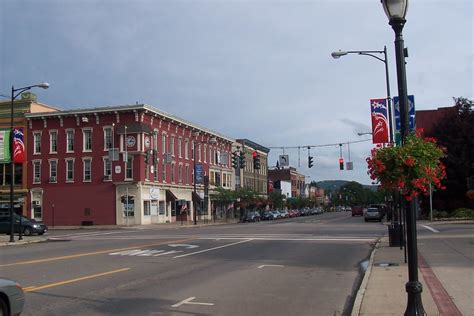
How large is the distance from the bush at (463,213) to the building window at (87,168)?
36.3 metres

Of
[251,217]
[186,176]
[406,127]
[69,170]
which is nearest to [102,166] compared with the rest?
[69,170]

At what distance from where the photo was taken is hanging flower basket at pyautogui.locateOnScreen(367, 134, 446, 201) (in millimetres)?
6941

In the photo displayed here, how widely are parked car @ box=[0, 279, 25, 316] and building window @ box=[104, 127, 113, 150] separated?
162 feet

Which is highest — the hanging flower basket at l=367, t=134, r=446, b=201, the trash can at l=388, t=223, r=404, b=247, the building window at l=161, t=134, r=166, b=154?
the building window at l=161, t=134, r=166, b=154

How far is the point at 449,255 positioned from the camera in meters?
17.0

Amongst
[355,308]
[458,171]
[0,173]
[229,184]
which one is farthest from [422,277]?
[229,184]

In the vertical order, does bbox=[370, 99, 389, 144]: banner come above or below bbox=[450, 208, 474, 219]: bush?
above

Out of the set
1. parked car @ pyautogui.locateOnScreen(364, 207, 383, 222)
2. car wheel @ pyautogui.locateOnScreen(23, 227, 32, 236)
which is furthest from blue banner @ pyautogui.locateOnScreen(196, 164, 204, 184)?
car wheel @ pyautogui.locateOnScreen(23, 227, 32, 236)

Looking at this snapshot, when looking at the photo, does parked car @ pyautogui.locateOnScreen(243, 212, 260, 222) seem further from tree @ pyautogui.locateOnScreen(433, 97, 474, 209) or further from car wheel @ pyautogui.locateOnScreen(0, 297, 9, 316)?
car wheel @ pyautogui.locateOnScreen(0, 297, 9, 316)

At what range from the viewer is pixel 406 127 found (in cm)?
710

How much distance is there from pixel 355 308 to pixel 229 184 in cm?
7329

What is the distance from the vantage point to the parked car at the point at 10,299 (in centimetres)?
711

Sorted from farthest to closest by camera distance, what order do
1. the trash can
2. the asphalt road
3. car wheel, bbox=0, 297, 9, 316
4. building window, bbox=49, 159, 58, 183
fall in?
1. building window, bbox=49, 159, 58, 183
2. the trash can
3. the asphalt road
4. car wheel, bbox=0, 297, 9, 316

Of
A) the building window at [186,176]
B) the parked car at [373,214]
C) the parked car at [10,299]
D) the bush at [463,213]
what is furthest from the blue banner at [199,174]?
the parked car at [10,299]
